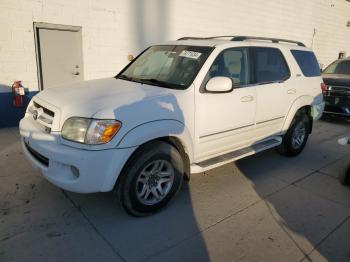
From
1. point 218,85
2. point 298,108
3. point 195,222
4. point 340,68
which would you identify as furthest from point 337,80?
point 195,222

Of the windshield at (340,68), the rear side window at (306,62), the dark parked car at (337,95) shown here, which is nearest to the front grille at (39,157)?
the rear side window at (306,62)

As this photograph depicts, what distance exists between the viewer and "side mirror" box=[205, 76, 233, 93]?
3.34 meters

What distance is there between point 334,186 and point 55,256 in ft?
12.1

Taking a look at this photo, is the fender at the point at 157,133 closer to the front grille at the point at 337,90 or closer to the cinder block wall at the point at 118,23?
the cinder block wall at the point at 118,23

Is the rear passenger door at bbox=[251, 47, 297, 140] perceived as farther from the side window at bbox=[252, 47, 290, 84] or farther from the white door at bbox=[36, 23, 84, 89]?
the white door at bbox=[36, 23, 84, 89]

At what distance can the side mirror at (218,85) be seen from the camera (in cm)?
334

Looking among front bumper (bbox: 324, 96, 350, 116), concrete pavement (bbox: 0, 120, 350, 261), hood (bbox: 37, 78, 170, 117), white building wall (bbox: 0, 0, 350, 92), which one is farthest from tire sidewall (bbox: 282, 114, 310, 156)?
white building wall (bbox: 0, 0, 350, 92)

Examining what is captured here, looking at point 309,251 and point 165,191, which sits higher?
point 165,191

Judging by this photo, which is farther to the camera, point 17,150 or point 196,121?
point 17,150

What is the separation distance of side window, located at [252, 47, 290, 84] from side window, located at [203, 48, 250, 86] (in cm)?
18

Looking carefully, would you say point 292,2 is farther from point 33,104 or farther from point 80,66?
point 33,104

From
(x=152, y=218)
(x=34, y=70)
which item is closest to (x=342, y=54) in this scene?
(x=34, y=70)

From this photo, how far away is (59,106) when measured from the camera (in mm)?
2945

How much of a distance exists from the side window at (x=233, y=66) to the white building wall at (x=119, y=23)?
14.7 ft
